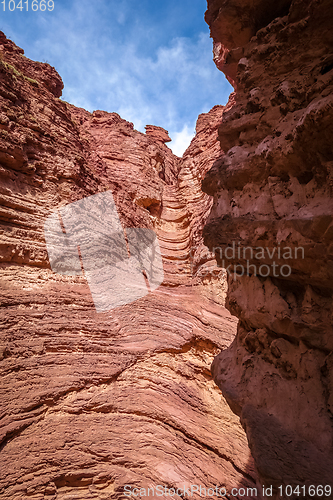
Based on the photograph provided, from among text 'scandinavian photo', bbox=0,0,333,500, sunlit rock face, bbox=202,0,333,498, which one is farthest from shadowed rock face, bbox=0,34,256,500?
sunlit rock face, bbox=202,0,333,498

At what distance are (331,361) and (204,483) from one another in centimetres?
458

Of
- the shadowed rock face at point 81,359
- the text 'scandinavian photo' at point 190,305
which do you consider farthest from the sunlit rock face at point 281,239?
the shadowed rock face at point 81,359

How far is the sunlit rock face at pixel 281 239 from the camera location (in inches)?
98.3

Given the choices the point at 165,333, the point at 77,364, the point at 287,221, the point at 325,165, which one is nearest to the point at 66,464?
the point at 77,364

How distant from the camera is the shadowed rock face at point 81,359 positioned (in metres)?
5.12

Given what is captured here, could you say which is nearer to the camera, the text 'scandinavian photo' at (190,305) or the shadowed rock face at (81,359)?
the text 'scandinavian photo' at (190,305)

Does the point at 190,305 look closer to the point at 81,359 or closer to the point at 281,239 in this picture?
the point at 81,359

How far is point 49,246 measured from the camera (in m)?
8.23

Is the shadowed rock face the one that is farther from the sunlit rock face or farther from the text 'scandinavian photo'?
the sunlit rock face

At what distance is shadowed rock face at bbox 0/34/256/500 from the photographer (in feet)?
16.8

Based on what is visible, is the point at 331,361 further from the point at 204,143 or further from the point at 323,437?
the point at 204,143

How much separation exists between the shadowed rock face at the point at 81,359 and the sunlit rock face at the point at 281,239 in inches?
128

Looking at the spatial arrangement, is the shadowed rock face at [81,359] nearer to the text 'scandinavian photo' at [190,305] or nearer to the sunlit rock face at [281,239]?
the text 'scandinavian photo' at [190,305]

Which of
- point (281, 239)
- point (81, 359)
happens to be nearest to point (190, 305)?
point (81, 359)
